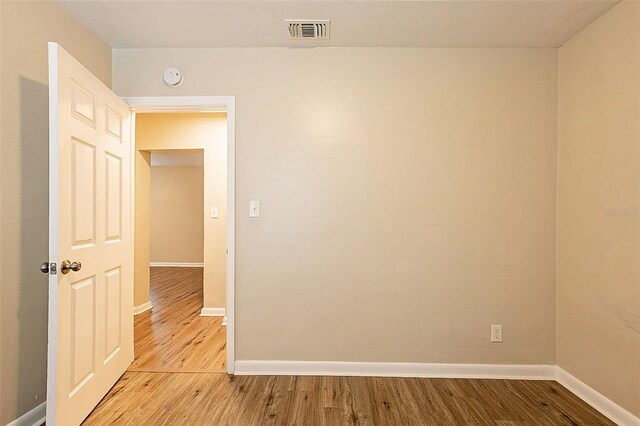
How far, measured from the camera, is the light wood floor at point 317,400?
78.3 inches

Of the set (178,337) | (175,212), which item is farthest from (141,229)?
(175,212)

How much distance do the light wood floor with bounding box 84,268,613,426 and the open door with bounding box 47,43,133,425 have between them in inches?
10.4

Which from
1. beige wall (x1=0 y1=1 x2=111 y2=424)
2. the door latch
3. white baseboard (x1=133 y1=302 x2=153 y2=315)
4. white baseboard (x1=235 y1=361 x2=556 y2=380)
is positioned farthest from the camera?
white baseboard (x1=133 y1=302 x2=153 y2=315)

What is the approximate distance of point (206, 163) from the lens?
4164 millimetres

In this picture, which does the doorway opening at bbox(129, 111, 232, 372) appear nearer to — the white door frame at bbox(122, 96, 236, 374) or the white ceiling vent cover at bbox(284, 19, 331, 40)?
the white door frame at bbox(122, 96, 236, 374)

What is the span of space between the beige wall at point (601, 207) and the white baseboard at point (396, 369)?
0.27 metres

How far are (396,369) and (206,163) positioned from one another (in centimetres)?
316

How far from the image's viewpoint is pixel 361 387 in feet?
7.72

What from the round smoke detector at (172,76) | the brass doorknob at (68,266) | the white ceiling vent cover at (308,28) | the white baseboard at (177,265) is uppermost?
the white ceiling vent cover at (308,28)

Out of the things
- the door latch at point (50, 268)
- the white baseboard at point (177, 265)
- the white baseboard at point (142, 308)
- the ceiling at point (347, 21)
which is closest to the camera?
the door latch at point (50, 268)

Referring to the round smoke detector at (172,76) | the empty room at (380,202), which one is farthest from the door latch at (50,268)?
the round smoke detector at (172,76)

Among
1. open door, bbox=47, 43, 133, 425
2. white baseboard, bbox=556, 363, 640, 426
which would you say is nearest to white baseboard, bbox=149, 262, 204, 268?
open door, bbox=47, 43, 133, 425

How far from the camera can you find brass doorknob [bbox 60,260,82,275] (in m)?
1.69

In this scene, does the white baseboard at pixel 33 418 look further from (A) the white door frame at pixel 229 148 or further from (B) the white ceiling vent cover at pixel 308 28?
(B) the white ceiling vent cover at pixel 308 28
